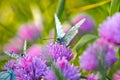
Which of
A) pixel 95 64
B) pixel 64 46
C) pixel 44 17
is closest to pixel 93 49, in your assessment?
pixel 95 64

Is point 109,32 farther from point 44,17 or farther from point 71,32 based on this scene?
point 44,17

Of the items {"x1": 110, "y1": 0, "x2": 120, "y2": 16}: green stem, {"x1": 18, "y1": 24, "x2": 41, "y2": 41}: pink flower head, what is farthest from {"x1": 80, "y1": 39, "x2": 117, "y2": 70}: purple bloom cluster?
{"x1": 18, "y1": 24, "x2": 41, "y2": 41}: pink flower head

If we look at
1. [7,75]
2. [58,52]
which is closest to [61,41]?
[58,52]

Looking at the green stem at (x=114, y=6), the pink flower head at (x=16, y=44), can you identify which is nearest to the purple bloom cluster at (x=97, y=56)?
the green stem at (x=114, y=6)

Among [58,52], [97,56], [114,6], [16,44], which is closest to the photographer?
[97,56]

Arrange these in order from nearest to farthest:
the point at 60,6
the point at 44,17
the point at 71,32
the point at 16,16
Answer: the point at 71,32 < the point at 60,6 < the point at 44,17 < the point at 16,16

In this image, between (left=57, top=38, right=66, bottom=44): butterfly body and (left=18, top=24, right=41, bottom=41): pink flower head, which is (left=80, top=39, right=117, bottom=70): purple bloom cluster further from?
(left=18, top=24, right=41, bottom=41): pink flower head

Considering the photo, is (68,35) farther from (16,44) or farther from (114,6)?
(16,44)

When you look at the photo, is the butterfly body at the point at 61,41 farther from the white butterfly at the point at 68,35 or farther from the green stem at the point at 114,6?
the green stem at the point at 114,6

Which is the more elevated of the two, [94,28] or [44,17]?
[44,17]
